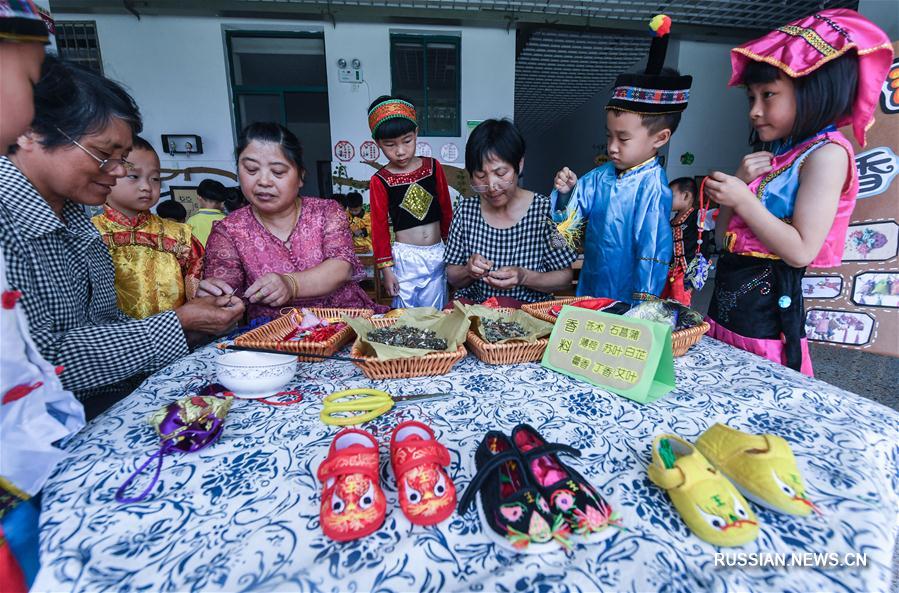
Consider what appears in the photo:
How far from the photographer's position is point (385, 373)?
Result: 3.67ft

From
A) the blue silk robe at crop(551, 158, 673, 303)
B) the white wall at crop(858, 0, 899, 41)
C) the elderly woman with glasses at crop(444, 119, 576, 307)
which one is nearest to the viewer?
the blue silk robe at crop(551, 158, 673, 303)

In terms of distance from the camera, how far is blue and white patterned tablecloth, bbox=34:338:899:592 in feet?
1.76

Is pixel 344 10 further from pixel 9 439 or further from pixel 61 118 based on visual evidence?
pixel 9 439

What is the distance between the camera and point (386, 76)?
18.6 feet

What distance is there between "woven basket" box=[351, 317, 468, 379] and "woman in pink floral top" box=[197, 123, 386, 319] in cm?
68

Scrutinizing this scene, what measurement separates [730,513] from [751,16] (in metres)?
8.03

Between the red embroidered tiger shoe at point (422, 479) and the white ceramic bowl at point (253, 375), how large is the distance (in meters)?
0.43

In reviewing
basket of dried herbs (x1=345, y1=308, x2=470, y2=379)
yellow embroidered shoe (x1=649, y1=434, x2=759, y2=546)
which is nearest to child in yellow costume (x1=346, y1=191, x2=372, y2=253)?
basket of dried herbs (x1=345, y1=308, x2=470, y2=379)

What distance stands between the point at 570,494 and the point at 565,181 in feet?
5.17

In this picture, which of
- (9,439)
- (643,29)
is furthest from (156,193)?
(643,29)

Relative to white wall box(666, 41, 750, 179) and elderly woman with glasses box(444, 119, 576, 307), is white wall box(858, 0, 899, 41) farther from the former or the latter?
elderly woman with glasses box(444, 119, 576, 307)

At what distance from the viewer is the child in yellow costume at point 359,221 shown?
452cm

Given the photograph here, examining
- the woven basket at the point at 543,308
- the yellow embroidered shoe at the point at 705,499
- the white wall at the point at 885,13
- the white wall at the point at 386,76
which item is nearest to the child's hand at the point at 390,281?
the woven basket at the point at 543,308

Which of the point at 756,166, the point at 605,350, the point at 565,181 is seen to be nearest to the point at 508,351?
the point at 605,350
